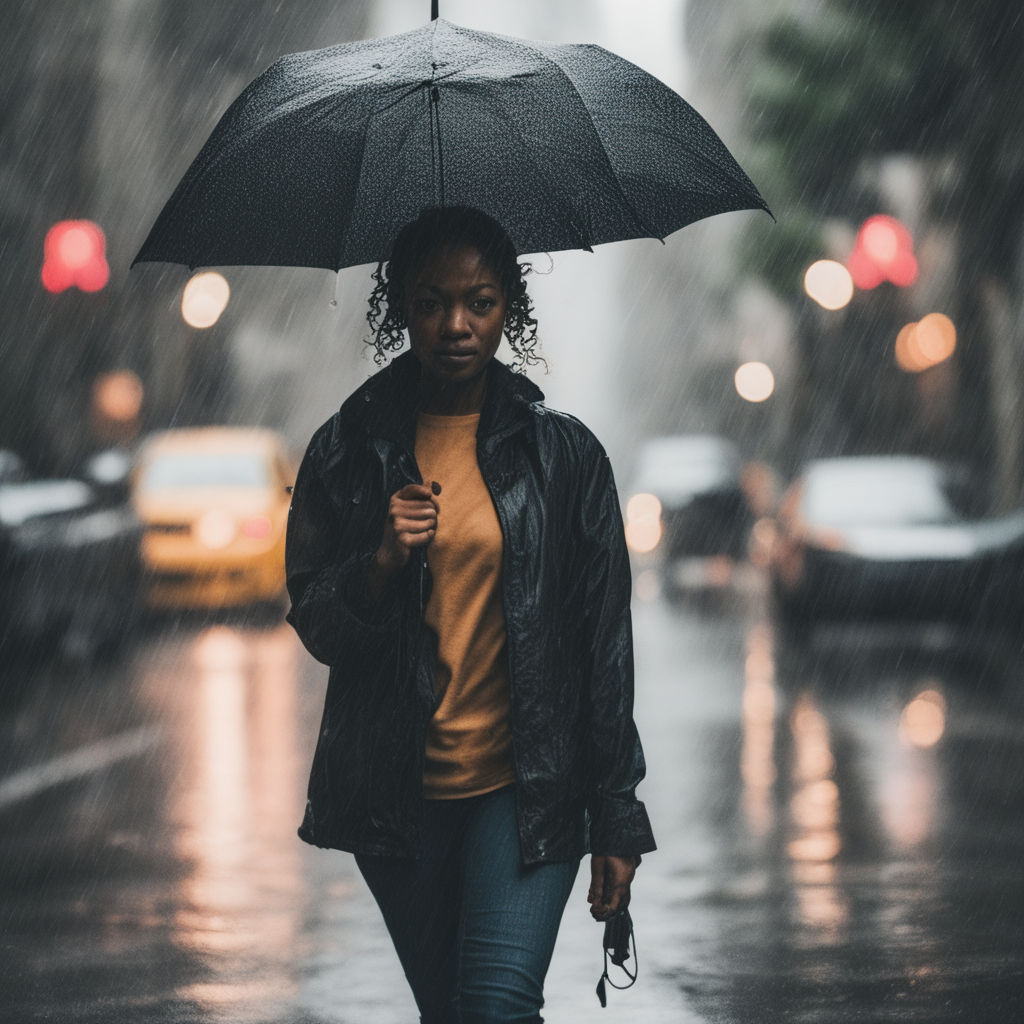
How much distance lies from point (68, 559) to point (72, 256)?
32.5ft

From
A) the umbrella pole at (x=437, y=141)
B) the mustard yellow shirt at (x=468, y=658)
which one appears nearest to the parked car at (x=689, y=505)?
the umbrella pole at (x=437, y=141)

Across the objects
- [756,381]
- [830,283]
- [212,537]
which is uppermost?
[756,381]

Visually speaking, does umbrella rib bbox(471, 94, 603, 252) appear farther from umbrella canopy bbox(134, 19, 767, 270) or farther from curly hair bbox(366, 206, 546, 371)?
curly hair bbox(366, 206, 546, 371)

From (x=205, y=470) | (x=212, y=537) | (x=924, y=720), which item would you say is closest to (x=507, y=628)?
(x=924, y=720)

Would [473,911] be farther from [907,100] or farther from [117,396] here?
[117,396]

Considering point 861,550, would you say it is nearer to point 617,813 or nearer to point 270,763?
point 270,763

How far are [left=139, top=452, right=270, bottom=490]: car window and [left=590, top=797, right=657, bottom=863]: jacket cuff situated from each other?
15.2m

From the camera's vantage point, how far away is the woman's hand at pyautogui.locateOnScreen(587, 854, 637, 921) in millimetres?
3180

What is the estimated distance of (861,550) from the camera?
14.2 meters

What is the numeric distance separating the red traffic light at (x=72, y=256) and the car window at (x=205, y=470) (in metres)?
4.90

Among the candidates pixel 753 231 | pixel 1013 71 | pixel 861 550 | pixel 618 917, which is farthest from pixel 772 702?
pixel 753 231

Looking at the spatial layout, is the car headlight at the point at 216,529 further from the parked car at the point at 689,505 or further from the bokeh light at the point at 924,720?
the parked car at the point at 689,505

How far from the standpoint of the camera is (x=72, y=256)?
22.5 metres

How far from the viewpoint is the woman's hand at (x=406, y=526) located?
118 inches
